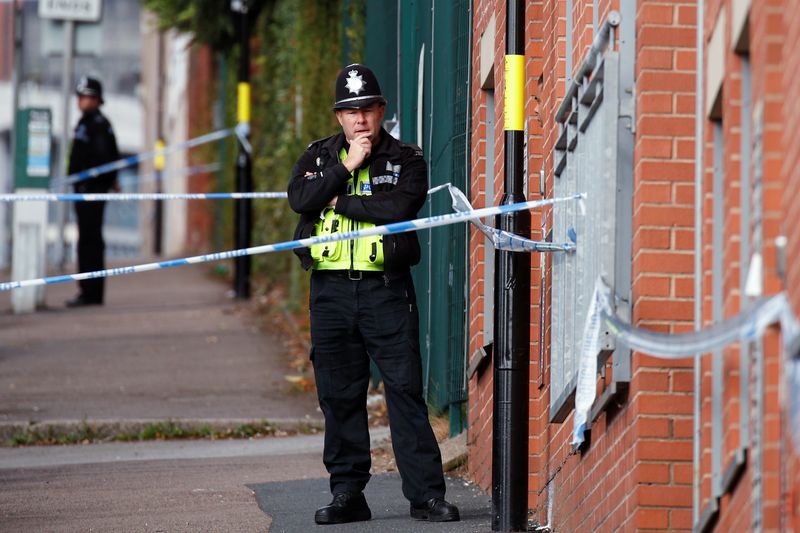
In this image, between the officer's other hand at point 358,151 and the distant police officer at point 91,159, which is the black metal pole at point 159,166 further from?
the officer's other hand at point 358,151

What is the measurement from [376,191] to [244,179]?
34.8 feet

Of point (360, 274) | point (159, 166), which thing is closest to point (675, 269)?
point (360, 274)

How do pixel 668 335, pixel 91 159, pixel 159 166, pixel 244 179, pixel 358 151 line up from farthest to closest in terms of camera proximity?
pixel 159 166, pixel 244 179, pixel 91 159, pixel 358 151, pixel 668 335

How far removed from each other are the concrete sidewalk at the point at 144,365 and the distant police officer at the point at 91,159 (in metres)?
0.63

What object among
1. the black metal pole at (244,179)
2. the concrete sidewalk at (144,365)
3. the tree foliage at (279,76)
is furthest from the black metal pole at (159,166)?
the concrete sidewalk at (144,365)

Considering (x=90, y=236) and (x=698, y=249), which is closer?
(x=698, y=249)

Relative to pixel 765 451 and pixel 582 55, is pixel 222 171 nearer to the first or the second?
pixel 582 55

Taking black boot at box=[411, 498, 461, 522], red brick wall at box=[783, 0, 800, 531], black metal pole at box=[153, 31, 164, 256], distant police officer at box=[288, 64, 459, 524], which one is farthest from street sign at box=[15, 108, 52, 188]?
black metal pole at box=[153, 31, 164, 256]

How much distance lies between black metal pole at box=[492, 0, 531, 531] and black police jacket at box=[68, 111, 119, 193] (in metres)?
9.99

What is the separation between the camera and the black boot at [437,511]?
7371 mm

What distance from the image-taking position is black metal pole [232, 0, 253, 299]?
58.5 feet

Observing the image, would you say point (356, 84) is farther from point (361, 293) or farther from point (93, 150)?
point (93, 150)

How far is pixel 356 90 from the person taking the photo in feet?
24.2

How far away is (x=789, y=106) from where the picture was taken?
13.7 ft
